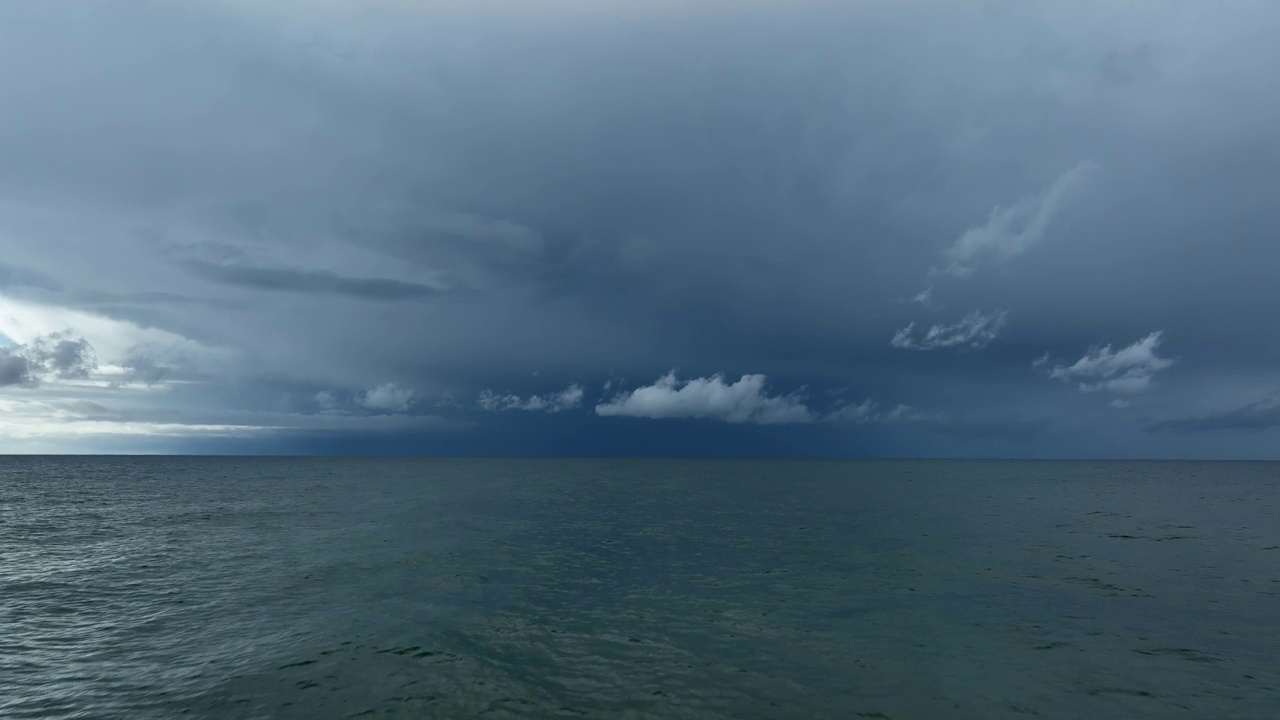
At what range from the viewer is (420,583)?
43.6 meters

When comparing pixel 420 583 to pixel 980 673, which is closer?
pixel 980 673

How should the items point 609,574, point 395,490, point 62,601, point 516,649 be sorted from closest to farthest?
point 516,649
point 62,601
point 609,574
point 395,490

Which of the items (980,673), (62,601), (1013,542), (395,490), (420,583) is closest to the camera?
(980,673)

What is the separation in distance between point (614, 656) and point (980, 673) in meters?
16.2

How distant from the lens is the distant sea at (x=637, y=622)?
80.6ft

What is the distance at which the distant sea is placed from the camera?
968 inches

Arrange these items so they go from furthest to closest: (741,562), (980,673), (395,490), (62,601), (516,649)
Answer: (395,490)
(741,562)
(62,601)
(516,649)
(980,673)

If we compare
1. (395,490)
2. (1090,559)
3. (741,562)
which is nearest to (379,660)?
(741,562)

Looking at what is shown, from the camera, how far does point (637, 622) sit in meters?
34.3

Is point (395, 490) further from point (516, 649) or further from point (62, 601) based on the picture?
point (516, 649)

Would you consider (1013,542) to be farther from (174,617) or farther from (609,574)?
(174,617)

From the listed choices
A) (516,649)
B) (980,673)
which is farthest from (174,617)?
(980,673)

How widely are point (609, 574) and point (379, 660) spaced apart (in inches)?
810

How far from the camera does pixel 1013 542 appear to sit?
64.8 meters
